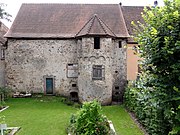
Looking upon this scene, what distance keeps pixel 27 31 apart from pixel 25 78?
4785mm

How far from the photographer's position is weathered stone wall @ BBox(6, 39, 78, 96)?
24016 mm

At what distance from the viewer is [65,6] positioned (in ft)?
87.9

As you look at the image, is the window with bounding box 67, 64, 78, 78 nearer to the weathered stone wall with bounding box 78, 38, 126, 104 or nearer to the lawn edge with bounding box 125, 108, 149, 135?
the weathered stone wall with bounding box 78, 38, 126, 104

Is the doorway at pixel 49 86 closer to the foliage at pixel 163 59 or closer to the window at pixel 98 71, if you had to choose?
the window at pixel 98 71

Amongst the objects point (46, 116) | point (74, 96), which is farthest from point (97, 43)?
point (46, 116)

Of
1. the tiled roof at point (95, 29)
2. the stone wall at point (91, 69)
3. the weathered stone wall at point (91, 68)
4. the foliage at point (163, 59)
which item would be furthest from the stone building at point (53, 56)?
the foliage at point (163, 59)

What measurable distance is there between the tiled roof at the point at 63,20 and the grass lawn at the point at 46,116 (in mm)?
6746

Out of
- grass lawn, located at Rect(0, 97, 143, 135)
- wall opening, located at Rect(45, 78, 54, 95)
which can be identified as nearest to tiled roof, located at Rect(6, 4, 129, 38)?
wall opening, located at Rect(45, 78, 54, 95)

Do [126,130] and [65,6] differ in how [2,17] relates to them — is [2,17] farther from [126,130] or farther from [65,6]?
[126,130]

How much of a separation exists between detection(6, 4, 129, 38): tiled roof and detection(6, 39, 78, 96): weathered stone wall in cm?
90

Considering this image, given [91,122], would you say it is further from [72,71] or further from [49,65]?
[49,65]

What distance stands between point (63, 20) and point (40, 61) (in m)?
5.04

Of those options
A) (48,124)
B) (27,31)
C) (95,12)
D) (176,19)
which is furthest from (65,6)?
(176,19)

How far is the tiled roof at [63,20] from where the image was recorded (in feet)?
78.4
